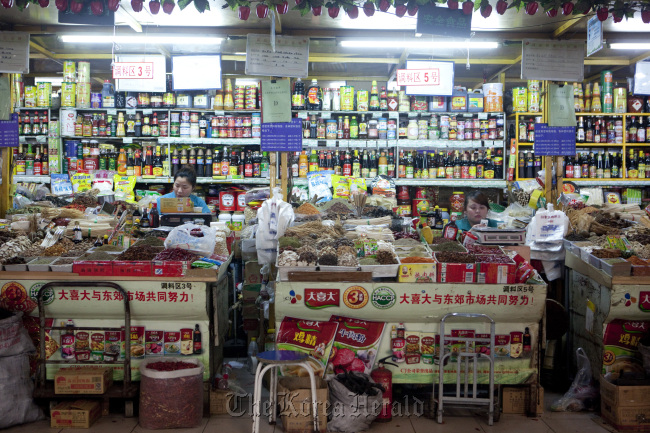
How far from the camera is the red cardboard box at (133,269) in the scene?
13.3 ft

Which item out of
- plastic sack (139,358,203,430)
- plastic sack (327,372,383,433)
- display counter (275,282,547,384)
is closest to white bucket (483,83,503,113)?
display counter (275,282,547,384)

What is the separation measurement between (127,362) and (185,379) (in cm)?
50

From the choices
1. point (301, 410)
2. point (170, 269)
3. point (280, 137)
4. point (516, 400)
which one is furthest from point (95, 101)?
point (516, 400)

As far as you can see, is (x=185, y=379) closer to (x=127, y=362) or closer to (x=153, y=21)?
(x=127, y=362)

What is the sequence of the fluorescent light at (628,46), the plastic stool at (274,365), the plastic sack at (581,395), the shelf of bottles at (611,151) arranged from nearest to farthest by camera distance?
the plastic stool at (274,365) < the plastic sack at (581,395) < the fluorescent light at (628,46) < the shelf of bottles at (611,151)

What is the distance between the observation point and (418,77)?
7555mm

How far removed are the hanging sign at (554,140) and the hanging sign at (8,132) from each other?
5907 mm

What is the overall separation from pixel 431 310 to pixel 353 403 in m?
0.87

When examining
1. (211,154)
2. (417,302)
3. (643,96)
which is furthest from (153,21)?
(643,96)

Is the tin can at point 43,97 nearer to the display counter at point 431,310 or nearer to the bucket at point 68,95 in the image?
the bucket at point 68,95

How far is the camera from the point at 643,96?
858cm

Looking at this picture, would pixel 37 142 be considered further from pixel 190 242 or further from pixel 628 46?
pixel 628 46

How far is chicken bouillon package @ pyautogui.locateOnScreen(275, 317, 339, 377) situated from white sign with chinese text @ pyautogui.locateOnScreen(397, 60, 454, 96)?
432 cm

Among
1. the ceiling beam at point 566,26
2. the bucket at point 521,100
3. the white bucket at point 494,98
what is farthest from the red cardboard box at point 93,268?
the bucket at point 521,100
